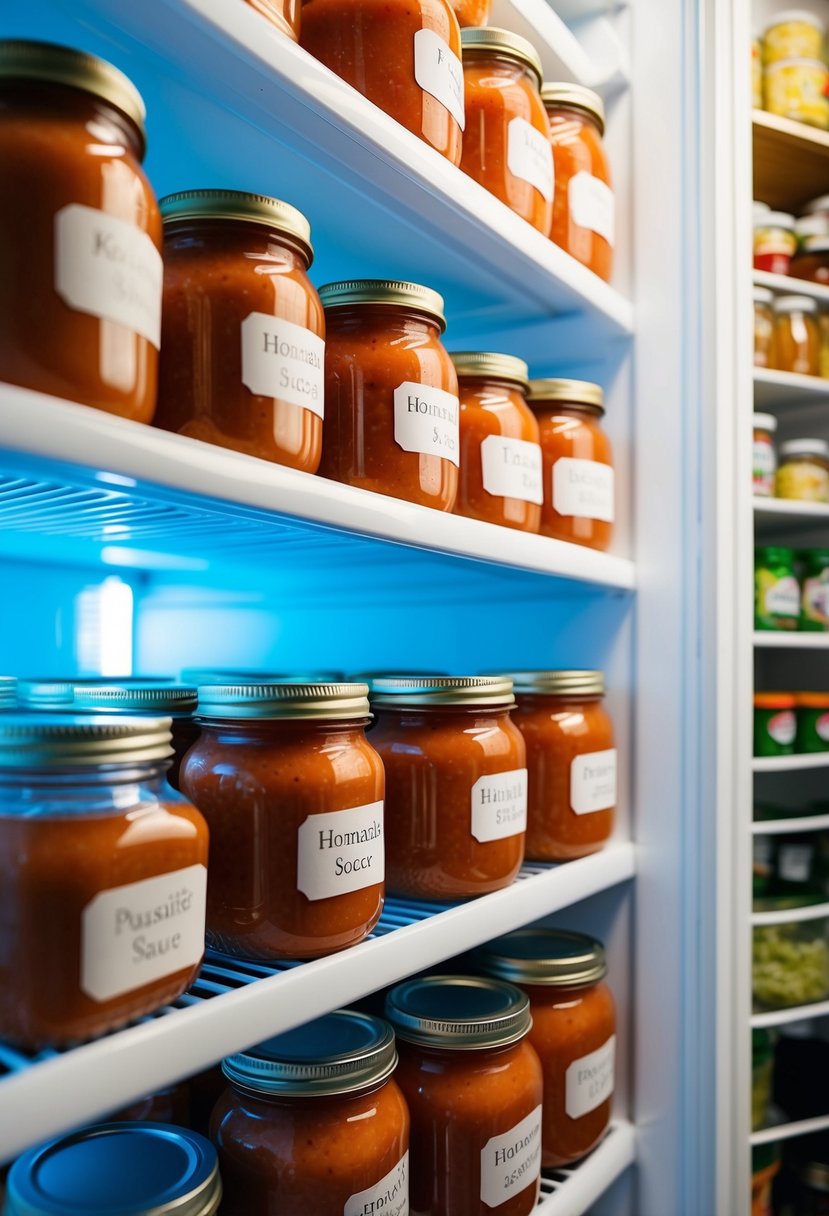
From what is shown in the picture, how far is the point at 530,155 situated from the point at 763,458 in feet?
2.59

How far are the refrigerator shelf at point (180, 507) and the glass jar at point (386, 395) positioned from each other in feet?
0.13

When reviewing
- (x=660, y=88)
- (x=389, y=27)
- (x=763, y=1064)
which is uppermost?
(x=660, y=88)

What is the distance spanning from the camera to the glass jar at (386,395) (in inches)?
30.6

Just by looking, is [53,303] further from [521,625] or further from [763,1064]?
[763,1064]

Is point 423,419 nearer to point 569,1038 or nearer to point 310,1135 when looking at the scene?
point 310,1135

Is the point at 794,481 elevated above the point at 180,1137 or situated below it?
above

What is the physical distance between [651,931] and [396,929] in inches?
20.5

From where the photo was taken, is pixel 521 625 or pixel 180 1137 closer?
pixel 180 1137

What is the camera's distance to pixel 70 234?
0.49m

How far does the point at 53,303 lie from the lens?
0.49 meters

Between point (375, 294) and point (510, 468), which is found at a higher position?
point (375, 294)

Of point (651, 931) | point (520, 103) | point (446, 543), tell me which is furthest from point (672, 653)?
point (520, 103)

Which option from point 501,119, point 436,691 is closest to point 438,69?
point 501,119

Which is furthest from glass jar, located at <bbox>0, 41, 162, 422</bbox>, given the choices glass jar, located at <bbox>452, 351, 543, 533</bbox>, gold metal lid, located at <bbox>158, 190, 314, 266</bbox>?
glass jar, located at <bbox>452, 351, 543, 533</bbox>
